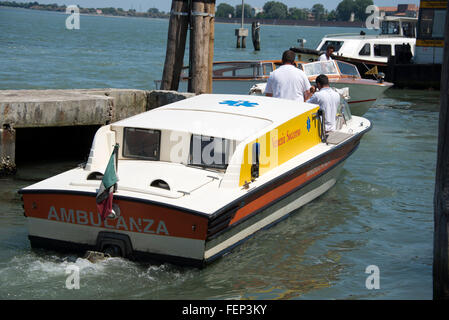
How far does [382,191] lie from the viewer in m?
12.0

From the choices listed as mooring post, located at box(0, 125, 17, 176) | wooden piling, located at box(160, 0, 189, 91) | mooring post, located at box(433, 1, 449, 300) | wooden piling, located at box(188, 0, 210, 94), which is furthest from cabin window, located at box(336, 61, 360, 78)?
mooring post, located at box(433, 1, 449, 300)

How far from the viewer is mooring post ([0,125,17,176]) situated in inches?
436

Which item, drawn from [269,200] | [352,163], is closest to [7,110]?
[269,200]

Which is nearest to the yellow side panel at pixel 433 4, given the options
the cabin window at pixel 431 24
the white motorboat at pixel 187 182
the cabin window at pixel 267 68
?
the cabin window at pixel 431 24

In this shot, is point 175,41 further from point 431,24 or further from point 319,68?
point 431,24

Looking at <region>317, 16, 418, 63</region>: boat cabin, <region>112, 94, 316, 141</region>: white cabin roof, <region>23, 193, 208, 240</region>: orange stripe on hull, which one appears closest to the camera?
<region>23, 193, 208, 240</region>: orange stripe on hull

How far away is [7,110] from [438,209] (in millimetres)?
7110

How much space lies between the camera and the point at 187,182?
7.86 metres

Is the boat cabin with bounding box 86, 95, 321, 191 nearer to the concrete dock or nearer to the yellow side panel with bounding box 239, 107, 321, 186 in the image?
the yellow side panel with bounding box 239, 107, 321, 186

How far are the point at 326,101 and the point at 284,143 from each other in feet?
6.51

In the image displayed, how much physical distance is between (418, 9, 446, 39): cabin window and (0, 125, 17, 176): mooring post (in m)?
22.0

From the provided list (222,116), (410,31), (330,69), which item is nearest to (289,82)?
(222,116)

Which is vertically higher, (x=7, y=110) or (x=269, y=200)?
(x=7, y=110)
